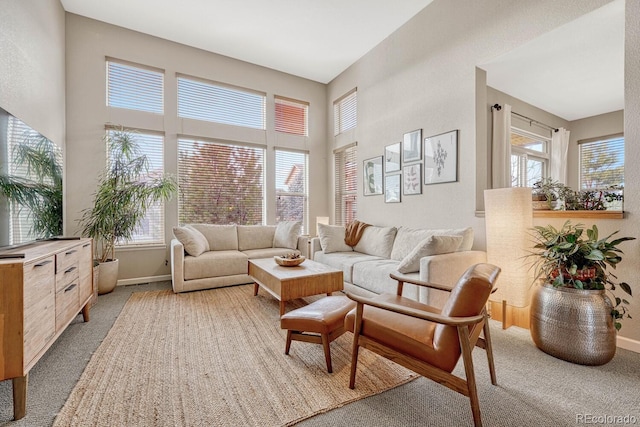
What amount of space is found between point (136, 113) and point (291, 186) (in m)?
2.74

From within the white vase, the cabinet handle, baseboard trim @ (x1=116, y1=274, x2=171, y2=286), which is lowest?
baseboard trim @ (x1=116, y1=274, x2=171, y2=286)

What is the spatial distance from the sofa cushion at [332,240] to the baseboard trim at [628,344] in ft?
9.30

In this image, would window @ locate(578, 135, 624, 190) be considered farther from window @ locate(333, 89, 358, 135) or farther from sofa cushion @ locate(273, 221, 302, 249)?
sofa cushion @ locate(273, 221, 302, 249)

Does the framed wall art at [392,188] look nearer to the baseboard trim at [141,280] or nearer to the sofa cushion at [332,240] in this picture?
the sofa cushion at [332,240]

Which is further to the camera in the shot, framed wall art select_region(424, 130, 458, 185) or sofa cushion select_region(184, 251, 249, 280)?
sofa cushion select_region(184, 251, 249, 280)

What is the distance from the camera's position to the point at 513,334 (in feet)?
8.13

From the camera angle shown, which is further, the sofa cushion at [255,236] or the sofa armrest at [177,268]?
the sofa cushion at [255,236]

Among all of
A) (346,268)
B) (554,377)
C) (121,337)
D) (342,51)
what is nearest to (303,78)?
(342,51)

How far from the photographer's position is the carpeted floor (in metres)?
1.45

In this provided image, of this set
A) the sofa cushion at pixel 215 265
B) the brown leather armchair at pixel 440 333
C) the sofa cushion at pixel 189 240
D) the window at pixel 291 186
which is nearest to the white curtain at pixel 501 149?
the brown leather armchair at pixel 440 333

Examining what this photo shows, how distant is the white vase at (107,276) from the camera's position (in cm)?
358

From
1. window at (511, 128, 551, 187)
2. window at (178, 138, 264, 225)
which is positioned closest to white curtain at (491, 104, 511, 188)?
window at (511, 128, 551, 187)

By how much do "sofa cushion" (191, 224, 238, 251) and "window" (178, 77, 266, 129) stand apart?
183cm

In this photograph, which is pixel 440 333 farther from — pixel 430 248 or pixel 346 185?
pixel 346 185
